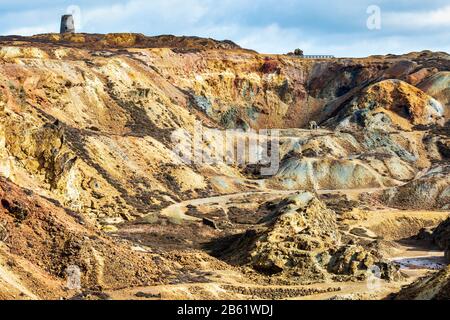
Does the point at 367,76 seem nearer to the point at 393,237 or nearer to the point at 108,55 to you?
the point at 108,55

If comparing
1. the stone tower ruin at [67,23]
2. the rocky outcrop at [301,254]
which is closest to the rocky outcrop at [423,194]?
the rocky outcrop at [301,254]

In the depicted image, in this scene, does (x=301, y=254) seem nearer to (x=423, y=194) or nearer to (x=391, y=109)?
(x=423, y=194)

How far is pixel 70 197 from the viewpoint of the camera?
6931cm

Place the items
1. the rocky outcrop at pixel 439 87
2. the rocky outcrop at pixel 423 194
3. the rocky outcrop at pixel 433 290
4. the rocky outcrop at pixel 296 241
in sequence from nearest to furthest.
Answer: the rocky outcrop at pixel 433 290
the rocky outcrop at pixel 296 241
the rocky outcrop at pixel 423 194
the rocky outcrop at pixel 439 87

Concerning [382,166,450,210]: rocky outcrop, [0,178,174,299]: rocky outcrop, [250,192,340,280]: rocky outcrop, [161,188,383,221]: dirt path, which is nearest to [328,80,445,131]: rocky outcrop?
[382,166,450,210]: rocky outcrop

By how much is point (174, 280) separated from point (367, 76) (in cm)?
11065

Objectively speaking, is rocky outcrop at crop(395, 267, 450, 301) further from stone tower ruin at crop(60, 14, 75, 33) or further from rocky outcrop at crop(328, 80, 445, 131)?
stone tower ruin at crop(60, 14, 75, 33)

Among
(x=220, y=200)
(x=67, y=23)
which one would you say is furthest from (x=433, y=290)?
(x=67, y=23)

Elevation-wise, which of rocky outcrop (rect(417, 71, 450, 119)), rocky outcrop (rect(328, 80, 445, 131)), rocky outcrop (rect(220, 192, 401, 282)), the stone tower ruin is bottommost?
rocky outcrop (rect(220, 192, 401, 282))

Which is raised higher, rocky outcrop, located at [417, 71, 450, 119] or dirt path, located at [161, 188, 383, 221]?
rocky outcrop, located at [417, 71, 450, 119]

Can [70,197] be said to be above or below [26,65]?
below

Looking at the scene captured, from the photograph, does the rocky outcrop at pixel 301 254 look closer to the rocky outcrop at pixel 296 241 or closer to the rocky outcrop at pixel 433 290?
the rocky outcrop at pixel 296 241

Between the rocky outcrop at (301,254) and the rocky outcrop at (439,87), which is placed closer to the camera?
the rocky outcrop at (301,254)

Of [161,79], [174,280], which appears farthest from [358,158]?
[174,280]
